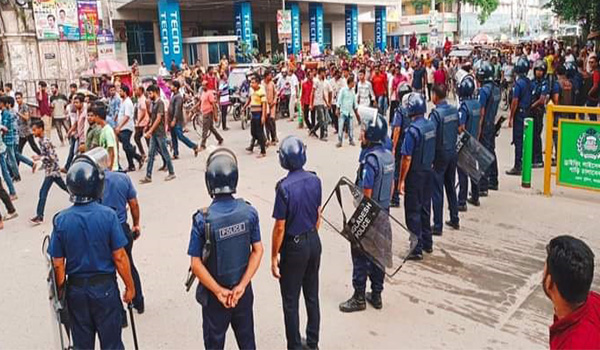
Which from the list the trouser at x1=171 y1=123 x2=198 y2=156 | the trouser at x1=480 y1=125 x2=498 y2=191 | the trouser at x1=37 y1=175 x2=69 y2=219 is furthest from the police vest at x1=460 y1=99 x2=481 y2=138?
the trouser at x1=171 y1=123 x2=198 y2=156

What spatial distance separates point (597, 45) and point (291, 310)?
22603mm

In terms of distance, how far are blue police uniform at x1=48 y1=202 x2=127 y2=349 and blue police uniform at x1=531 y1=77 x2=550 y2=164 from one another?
7.97 metres

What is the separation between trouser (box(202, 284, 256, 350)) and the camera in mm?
3482

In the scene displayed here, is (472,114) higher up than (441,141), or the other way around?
(472,114)

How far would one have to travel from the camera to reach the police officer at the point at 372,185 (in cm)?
489

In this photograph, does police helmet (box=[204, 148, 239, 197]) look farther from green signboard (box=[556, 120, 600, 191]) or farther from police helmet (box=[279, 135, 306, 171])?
green signboard (box=[556, 120, 600, 191])

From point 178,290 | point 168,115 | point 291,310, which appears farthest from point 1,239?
point 291,310

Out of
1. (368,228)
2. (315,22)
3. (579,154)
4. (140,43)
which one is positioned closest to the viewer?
(368,228)

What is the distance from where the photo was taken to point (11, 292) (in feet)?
19.2

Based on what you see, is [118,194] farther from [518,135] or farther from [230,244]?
[518,135]

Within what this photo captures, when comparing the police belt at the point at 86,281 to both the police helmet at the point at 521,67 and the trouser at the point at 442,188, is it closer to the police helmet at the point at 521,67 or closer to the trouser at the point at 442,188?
the trouser at the point at 442,188

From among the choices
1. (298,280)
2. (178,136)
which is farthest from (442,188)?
(178,136)

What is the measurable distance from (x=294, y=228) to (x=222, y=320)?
87 centimetres

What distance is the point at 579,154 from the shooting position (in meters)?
7.91
